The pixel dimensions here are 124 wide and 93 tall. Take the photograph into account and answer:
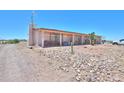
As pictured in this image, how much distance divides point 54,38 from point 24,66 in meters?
0.90

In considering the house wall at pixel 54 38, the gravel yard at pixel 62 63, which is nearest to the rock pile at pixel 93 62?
the gravel yard at pixel 62 63

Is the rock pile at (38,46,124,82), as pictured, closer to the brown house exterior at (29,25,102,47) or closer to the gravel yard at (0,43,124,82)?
the gravel yard at (0,43,124,82)

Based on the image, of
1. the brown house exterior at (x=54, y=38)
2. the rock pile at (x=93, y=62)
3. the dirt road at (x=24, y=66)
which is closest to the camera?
the dirt road at (x=24, y=66)

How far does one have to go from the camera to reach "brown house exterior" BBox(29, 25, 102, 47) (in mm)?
4520

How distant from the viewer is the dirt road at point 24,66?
13.1ft

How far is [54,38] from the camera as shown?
4922 mm

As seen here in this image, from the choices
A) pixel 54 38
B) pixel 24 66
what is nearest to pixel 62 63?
pixel 54 38

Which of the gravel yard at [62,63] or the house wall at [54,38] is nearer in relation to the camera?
the gravel yard at [62,63]

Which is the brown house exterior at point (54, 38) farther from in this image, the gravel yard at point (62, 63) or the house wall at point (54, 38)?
the gravel yard at point (62, 63)

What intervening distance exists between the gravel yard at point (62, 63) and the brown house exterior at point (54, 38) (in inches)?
4.7

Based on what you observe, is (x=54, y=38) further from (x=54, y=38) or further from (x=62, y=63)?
(x=62, y=63)
